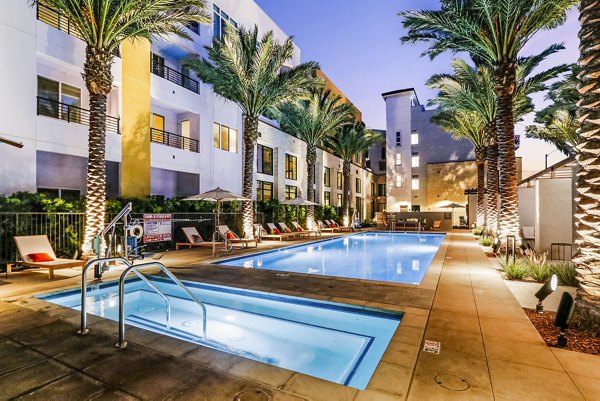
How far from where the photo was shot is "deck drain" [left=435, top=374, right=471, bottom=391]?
303 cm

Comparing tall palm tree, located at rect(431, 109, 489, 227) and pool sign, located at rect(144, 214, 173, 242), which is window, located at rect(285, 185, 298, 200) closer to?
tall palm tree, located at rect(431, 109, 489, 227)

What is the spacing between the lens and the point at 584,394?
2.92 metres

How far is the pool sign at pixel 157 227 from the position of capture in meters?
12.6

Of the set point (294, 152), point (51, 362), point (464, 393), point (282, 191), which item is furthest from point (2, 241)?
point (294, 152)

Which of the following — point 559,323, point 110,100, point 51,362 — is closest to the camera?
point 51,362

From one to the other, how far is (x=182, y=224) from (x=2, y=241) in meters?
6.89

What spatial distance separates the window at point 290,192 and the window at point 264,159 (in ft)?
7.97

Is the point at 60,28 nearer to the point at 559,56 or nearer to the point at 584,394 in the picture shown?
the point at 584,394

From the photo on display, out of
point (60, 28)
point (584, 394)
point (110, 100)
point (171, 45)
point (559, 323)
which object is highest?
point (171, 45)

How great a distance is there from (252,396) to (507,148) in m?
13.0

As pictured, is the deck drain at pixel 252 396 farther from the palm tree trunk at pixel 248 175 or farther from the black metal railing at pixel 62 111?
the palm tree trunk at pixel 248 175

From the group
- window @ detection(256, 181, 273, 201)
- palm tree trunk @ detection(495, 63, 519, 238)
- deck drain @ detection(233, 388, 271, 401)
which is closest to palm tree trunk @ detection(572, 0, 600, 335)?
deck drain @ detection(233, 388, 271, 401)

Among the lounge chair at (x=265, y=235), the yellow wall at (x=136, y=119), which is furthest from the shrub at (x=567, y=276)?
the yellow wall at (x=136, y=119)

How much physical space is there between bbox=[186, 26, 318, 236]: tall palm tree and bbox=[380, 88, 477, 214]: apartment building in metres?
23.3
